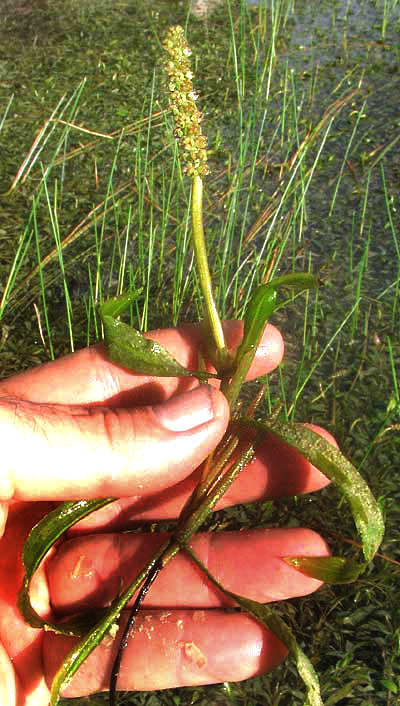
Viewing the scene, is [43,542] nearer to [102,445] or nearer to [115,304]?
[102,445]

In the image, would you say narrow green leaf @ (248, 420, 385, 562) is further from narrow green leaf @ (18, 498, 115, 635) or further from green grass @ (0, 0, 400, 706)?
narrow green leaf @ (18, 498, 115, 635)

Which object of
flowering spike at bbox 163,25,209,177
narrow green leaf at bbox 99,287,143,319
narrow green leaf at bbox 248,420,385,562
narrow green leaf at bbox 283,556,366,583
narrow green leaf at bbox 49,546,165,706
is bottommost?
narrow green leaf at bbox 49,546,165,706

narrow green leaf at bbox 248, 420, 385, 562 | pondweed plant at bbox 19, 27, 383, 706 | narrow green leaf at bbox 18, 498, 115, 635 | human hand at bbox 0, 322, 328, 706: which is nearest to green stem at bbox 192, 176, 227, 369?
pondweed plant at bbox 19, 27, 383, 706

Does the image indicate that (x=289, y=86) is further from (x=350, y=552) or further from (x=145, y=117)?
(x=350, y=552)

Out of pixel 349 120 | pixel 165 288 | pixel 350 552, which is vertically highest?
pixel 349 120

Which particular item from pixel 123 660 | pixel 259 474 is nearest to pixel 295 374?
pixel 259 474
